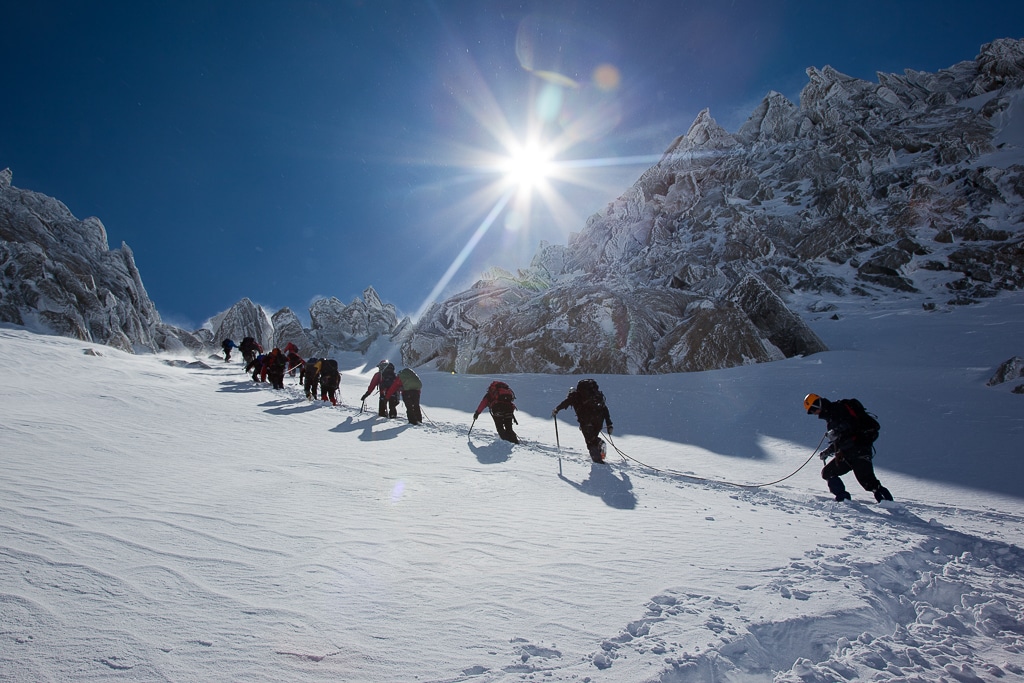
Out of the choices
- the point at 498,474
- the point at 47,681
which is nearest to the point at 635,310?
the point at 498,474

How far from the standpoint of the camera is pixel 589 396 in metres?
10.1

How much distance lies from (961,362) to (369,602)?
2627cm

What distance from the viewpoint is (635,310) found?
26688 millimetres

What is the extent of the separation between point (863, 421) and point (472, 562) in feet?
23.4

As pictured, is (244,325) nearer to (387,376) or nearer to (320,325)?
(320,325)

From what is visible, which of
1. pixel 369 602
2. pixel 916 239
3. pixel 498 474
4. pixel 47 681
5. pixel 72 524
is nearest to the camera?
pixel 47 681

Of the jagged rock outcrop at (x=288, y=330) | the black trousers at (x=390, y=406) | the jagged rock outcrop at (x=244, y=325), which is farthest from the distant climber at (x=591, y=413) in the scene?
the jagged rock outcrop at (x=288, y=330)

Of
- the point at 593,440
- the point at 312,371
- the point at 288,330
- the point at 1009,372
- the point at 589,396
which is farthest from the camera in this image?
the point at 288,330

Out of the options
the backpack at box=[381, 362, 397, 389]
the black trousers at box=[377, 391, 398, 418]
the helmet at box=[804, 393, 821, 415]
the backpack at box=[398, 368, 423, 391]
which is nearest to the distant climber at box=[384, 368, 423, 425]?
the backpack at box=[398, 368, 423, 391]

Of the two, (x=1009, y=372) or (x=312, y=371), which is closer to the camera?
(x=1009, y=372)

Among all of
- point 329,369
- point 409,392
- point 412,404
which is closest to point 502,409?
point 412,404

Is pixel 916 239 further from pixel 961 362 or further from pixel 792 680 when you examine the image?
pixel 792 680

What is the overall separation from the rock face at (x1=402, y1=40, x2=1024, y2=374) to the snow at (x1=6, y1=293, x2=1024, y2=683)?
645 inches

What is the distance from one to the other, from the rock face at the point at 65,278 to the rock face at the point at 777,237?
22289mm
